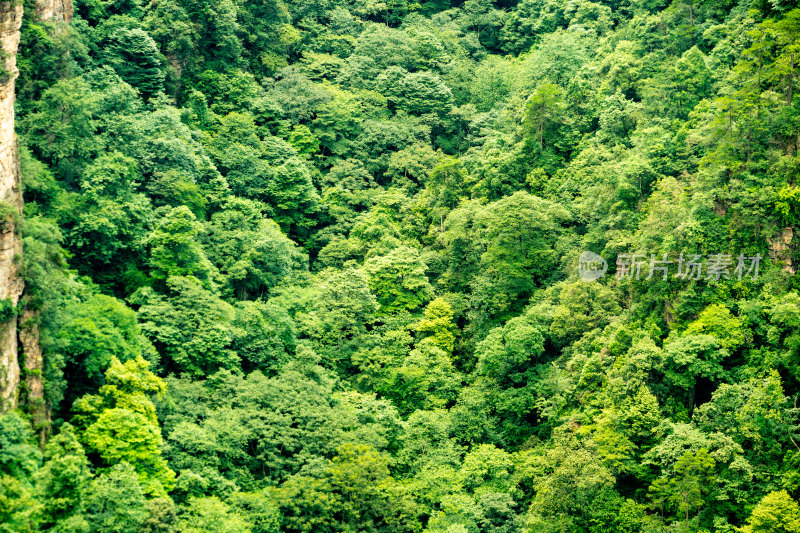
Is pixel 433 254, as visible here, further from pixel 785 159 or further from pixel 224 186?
pixel 785 159

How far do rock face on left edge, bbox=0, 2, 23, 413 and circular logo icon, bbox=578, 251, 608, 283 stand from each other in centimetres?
2233

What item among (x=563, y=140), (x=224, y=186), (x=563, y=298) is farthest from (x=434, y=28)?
(x=563, y=298)

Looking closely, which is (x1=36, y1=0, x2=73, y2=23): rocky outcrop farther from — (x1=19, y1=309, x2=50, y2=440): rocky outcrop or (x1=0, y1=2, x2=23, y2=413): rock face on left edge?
(x1=19, y1=309, x2=50, y2=440): rocky outcrop

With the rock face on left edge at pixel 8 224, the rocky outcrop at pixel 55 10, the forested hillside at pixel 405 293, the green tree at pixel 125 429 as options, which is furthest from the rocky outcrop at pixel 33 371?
the rocky outcrop at pixel 55 10

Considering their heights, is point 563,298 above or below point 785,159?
below

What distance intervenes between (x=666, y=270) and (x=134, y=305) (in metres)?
21.4

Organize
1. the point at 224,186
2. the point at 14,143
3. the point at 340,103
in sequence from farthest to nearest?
the point at 340,103 < the point at 224,186 < the point at 14,143

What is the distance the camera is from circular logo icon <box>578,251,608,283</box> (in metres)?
40.1

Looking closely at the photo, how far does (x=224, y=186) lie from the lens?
47.4m

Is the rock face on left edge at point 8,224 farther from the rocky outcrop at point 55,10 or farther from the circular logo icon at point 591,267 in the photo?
the circular logo icon at point 591,267

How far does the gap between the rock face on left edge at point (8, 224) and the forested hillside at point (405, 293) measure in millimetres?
437

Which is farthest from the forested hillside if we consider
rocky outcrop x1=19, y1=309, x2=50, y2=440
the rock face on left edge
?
the rock face on left edge

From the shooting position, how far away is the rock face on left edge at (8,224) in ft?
96.3

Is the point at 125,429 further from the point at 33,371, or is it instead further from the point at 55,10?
the point at 55,10
